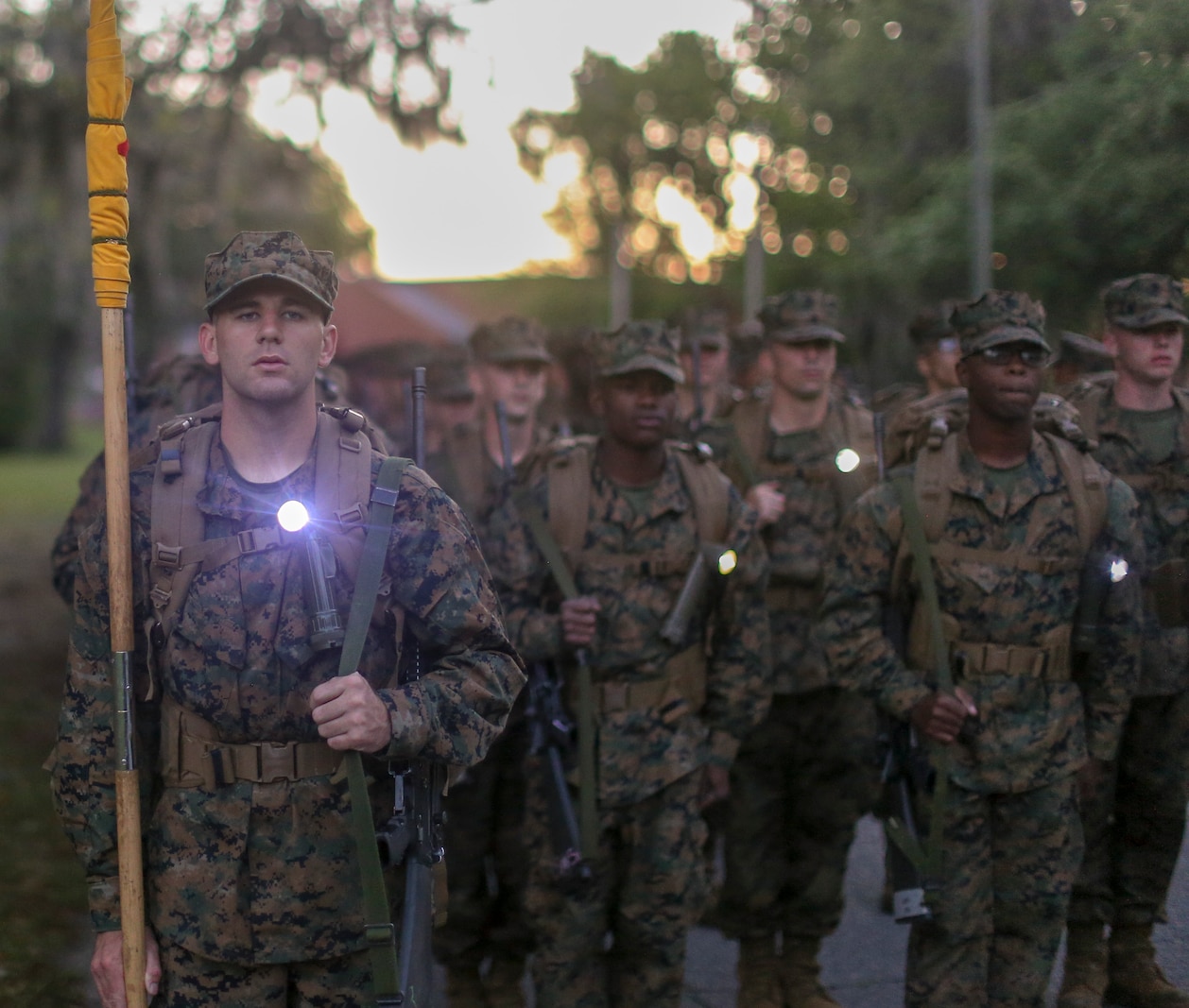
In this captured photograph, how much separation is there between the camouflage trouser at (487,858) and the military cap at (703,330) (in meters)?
2.96

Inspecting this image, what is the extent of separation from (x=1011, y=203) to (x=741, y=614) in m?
2.44

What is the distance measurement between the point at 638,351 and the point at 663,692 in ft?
3.72

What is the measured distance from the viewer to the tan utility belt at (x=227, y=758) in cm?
313

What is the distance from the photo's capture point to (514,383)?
6.67 metres

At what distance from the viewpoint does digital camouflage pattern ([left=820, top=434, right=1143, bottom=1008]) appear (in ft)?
14.2

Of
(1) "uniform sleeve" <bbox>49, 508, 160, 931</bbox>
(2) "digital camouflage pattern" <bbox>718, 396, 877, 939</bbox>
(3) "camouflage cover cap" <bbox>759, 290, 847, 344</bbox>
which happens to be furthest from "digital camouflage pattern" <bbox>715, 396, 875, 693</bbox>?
(1) "uniform sleeve" <bbox>49, 508, 160, 931</bbox>

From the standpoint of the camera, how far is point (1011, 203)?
621 centimetres

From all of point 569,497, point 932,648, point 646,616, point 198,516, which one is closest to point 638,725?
point 646,616

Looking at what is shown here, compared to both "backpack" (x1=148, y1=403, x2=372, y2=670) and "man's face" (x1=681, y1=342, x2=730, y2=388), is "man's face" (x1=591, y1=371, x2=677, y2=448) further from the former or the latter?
"man's face" (x1=681, y1=342, x2=730, y2=388)

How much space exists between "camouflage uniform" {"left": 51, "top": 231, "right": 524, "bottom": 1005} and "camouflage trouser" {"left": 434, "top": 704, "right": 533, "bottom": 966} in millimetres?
2191

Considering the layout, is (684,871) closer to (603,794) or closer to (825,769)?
(603,794)

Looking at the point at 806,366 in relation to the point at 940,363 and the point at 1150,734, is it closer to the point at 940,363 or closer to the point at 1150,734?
the point at 940,363

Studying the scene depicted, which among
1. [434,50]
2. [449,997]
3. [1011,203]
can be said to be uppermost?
[434,50]

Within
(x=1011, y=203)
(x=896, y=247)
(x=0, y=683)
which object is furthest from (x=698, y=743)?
(x=0, y=683)
